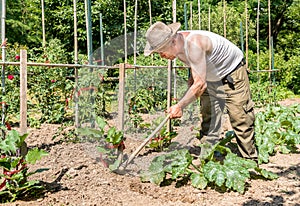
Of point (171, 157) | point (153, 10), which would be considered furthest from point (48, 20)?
point (171, 157)

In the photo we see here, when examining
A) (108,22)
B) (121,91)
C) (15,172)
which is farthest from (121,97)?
(108,22)

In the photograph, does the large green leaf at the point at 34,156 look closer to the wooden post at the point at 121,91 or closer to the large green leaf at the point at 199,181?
the wooden post at the point at 121,91

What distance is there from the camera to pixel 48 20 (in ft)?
50.5

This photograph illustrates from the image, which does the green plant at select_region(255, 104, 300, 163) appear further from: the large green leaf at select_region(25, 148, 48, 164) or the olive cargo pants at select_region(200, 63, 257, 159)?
the large green leaf at select_region(25, 148, 48, 164)

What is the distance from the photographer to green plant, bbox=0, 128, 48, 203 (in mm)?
3262

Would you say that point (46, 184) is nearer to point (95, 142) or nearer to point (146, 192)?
point (146, 192)

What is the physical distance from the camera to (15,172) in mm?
3275

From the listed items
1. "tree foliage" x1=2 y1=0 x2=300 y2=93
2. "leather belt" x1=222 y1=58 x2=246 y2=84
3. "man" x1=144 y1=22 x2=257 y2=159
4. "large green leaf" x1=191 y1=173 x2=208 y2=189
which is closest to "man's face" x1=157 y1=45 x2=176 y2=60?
"man" x1=144 y1=22 x2=257 y2=159

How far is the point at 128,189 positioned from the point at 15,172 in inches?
41.5

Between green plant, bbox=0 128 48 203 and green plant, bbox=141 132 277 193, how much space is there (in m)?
1.11

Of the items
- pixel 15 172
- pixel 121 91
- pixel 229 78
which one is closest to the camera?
pixel 15 172

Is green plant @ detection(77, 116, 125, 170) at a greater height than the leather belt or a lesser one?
lesser

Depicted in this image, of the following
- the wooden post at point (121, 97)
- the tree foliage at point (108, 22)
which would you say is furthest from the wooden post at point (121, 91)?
the tree foliage at point (108, 22)

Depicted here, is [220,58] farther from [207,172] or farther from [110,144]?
[110,144]
